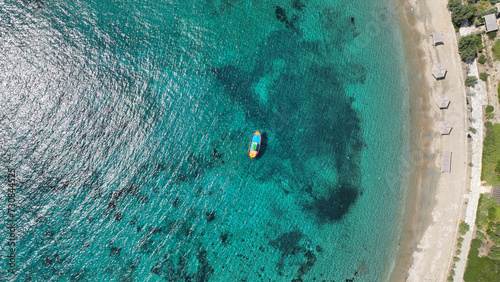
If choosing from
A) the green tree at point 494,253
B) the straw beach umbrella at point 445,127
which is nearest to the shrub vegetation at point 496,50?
the straw beach umbrella at point 445,127

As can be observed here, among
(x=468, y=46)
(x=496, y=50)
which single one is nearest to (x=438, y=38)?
(x=468, y=46)

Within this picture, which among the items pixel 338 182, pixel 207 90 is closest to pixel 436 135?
pixel 338 182

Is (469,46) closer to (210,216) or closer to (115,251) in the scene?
(210,216)

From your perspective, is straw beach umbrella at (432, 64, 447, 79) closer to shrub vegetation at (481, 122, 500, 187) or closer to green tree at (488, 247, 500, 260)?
shrub vegetation at (481, 122, 500, 187)

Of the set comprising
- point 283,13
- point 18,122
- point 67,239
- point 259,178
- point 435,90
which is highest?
point 283,13

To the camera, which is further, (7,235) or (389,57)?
(389,57)

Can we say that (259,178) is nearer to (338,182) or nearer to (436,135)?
(338,182)

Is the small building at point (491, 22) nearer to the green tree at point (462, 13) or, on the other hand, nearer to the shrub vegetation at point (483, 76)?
the green tree at point (462, 13)
